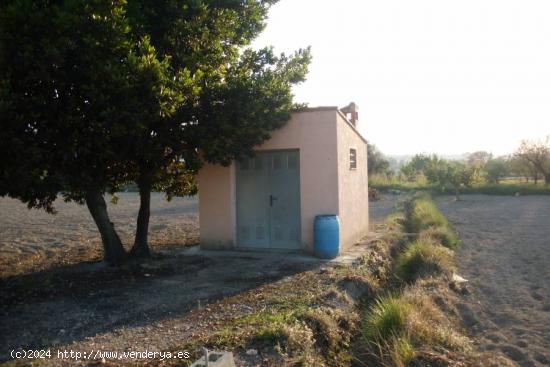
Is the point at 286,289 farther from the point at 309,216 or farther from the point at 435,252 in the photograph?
the point at 435,252

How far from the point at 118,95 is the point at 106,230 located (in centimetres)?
343

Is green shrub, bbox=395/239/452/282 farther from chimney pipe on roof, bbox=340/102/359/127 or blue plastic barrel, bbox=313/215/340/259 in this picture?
chimney pipe on roof, bbox=340/102/359/127

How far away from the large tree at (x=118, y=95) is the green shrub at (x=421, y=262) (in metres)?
4.16

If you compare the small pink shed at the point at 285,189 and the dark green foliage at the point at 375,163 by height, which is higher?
the dark green foliage at the point at 375,163

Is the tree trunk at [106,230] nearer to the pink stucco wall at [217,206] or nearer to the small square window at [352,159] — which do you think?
the pink stucco wall at [217,206]

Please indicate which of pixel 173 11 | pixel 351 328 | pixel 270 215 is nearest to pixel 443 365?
pixel 351 328

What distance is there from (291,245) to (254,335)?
5493 mm

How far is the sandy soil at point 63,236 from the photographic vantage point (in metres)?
10.5

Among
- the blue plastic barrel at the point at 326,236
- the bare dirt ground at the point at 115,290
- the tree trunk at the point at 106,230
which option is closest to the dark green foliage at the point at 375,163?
the bare dirt ground at the point at 115,290

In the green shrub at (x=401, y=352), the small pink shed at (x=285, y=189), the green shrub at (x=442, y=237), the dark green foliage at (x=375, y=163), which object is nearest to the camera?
the green shrub at (x=401, y=352)

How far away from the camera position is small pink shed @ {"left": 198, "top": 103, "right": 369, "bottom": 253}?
10312mm

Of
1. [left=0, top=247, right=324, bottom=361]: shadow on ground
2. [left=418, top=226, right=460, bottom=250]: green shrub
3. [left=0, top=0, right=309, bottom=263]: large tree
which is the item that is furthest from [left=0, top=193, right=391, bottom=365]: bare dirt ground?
[left=418, top=226, right=460, bottom=250]: green shrub

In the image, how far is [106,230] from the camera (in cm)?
936

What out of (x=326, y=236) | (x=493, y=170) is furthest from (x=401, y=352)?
(x=493, y=170)
